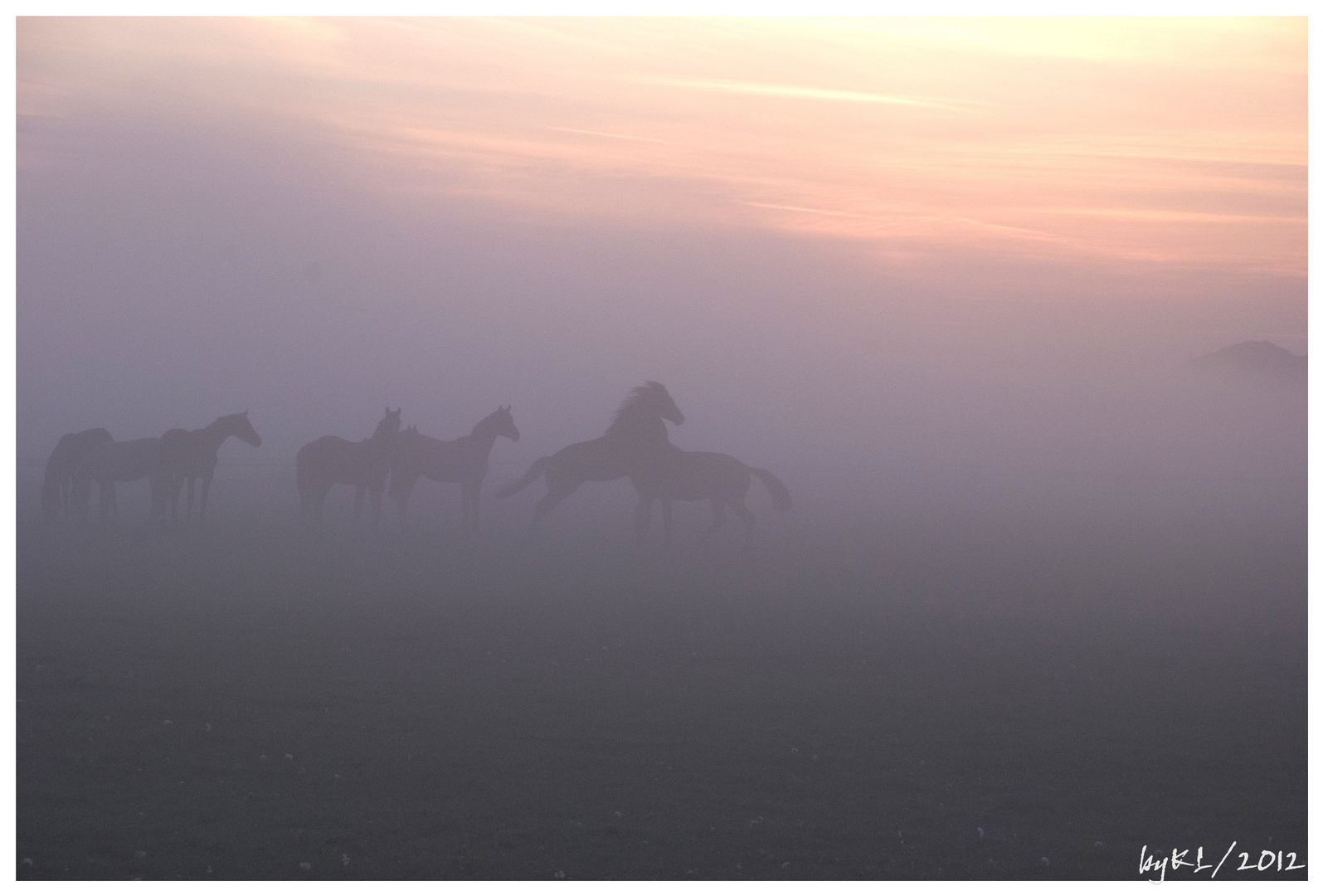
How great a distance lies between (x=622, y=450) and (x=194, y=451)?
9377mm

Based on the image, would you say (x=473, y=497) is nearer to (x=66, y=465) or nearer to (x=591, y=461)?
(x=591, y=461)

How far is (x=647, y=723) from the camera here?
8.68 m

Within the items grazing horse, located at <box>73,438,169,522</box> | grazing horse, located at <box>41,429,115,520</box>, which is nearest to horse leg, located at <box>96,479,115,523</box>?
grazing horse, located at <box>73,438,169,522</box>

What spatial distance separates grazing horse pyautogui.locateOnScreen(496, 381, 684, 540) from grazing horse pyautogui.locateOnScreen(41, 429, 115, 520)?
10.1 metres

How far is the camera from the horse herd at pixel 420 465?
21734mm

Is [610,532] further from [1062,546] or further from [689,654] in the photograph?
[689,654]

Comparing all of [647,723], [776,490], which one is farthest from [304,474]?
[647,723]

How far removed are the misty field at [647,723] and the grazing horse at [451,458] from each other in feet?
22.6

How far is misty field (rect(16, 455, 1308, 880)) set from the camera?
6594mm

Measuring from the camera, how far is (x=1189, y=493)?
4756 centimetres

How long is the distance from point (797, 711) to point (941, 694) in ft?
4.67

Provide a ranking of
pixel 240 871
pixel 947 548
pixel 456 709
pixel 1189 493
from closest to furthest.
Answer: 1. pixel 240 871
2. pixel 456 709
3. pixel 947 548
4. pixel 1189 493

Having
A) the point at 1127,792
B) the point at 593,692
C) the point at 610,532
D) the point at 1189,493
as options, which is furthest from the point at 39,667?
the point at 1189,493
